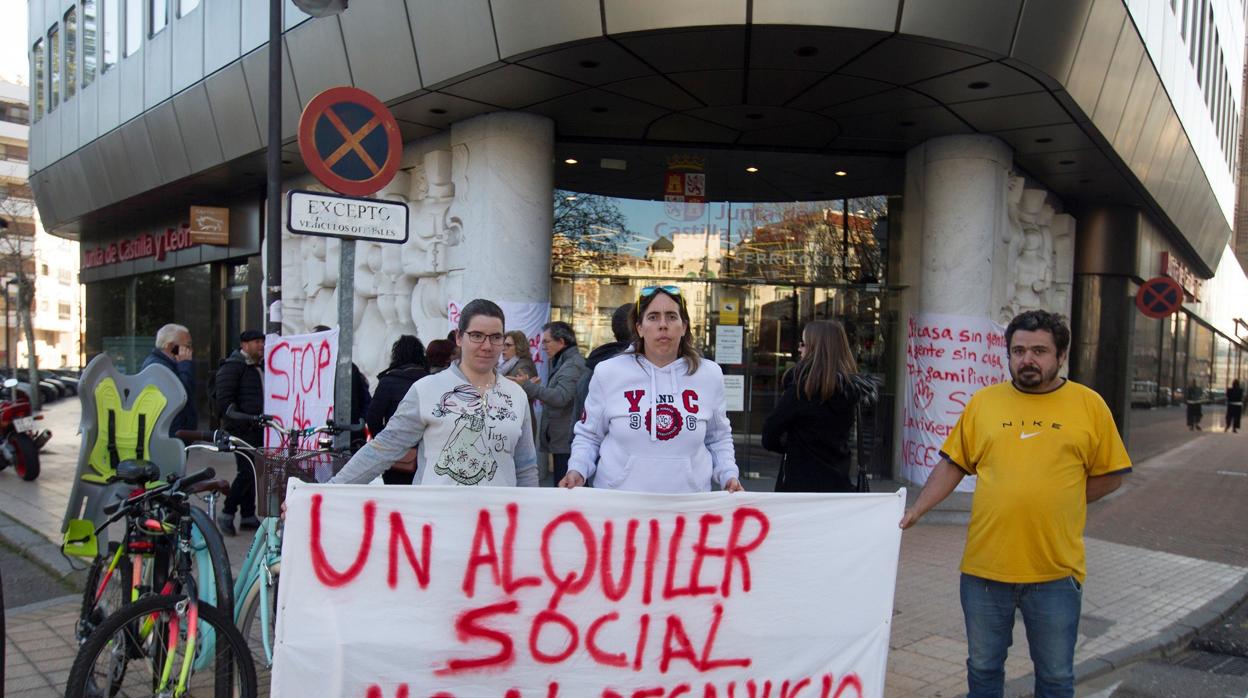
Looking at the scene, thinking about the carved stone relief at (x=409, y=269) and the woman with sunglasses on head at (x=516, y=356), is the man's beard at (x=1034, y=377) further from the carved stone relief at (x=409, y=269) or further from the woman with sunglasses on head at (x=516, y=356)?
the carved stone relief at (x=409, y=269)

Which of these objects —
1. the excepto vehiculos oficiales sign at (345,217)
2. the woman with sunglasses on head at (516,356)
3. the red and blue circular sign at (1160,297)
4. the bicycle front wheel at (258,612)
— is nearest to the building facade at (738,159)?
the red and blue circular sign at (1160,297)

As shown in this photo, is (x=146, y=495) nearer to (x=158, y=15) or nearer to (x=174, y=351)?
(x=174, y=351)

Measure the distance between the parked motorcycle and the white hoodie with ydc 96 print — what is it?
9.73 m

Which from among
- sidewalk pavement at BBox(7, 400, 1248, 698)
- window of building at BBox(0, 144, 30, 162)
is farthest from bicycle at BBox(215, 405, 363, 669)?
window of building at BBox(0, 144, 30, 162)

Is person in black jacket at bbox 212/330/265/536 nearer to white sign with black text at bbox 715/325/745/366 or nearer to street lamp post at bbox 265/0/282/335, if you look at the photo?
street lamp post at bbox 265/0/282/335

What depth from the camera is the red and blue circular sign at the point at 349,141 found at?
4.80 m

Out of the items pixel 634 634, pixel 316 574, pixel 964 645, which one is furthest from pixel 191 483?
pixel 964 645

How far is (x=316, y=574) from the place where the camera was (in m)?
2.87

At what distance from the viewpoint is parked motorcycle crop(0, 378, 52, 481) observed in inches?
413

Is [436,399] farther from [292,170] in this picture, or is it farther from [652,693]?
[292,170]

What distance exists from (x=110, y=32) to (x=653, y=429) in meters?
16.5

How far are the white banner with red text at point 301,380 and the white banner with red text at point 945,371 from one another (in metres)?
6.86

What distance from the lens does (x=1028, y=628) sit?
3342 millimetres

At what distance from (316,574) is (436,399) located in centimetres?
81
